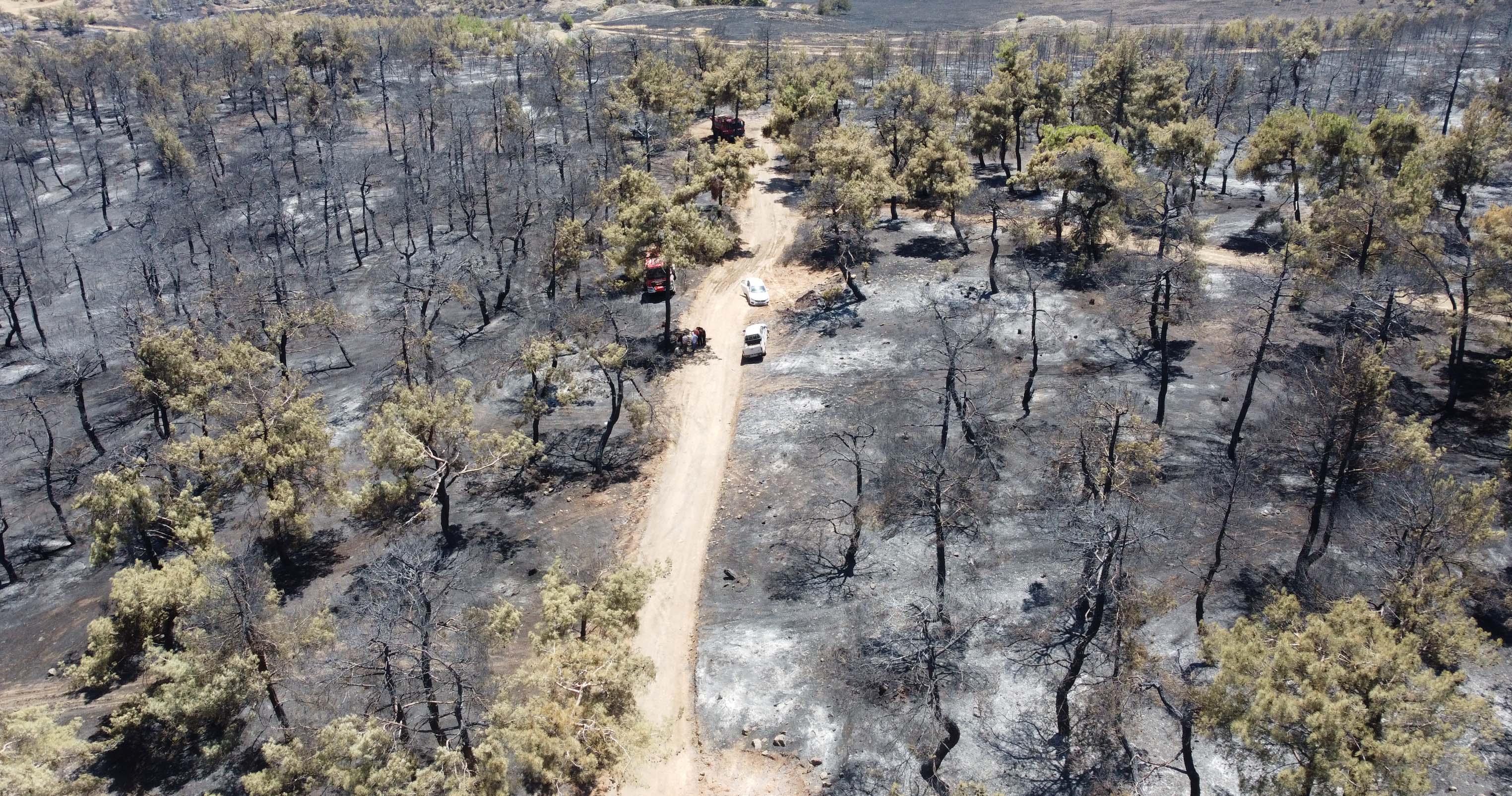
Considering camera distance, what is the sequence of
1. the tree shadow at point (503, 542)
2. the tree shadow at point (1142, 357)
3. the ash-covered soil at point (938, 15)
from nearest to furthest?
the tree shadow at point (503, 542)
the tree shadow at point (1142, 357)
the ash-covered soil at point (938, 15)

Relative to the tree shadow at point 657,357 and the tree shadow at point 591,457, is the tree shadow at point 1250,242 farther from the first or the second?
the tree shadow at point 591,457

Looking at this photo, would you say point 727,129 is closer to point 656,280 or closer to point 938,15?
point 656,280

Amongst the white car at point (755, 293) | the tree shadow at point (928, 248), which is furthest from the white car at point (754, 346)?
the tree shadow at point (928, 248)

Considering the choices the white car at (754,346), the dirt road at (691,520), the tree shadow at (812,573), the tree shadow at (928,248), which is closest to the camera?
the dirt road at (691,520)

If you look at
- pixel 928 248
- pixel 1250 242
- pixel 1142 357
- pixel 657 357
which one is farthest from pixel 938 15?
pixel 657 357

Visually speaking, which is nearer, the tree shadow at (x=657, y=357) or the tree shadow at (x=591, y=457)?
the tree shadow at (x=591, y=457)

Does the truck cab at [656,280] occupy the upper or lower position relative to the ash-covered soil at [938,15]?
lower
